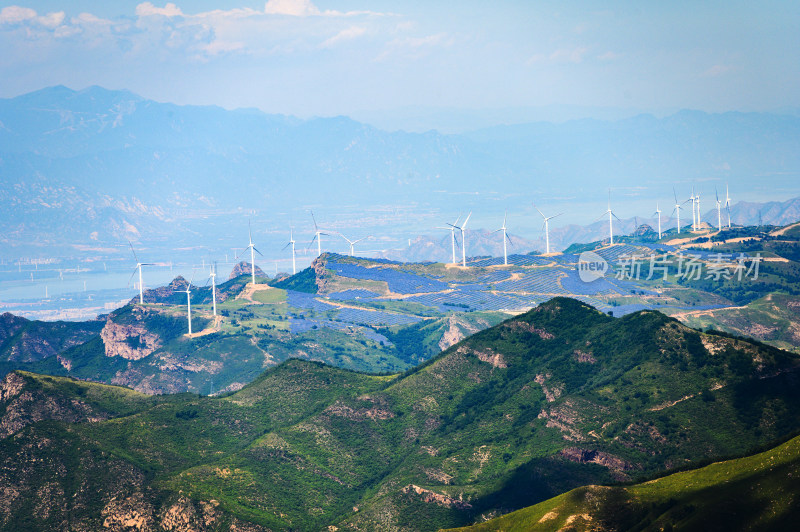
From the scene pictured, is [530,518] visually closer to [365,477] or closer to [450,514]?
[450,514]

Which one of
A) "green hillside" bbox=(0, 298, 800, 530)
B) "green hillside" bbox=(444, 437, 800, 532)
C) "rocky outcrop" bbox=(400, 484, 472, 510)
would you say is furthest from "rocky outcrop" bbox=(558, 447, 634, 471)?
"green hillside" bbox=(444, 437, 800, 532)

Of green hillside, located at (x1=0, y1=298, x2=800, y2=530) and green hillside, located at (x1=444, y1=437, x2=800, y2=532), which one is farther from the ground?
green hillside, located at (x1=444, y1=437, x2=800, y2=532)

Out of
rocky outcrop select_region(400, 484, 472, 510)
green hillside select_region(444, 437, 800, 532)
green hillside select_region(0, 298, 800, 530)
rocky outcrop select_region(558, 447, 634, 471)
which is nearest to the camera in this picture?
green hillside select_region(444, 437, 800, 532)

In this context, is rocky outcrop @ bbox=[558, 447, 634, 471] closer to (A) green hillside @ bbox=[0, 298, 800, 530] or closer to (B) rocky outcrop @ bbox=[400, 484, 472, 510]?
(A) green hillside @ bbox=[0, 298, 800, 530]

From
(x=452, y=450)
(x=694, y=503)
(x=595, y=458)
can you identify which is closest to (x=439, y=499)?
(x=452, y=450)

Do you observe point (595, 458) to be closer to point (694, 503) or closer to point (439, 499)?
point (439, 499)

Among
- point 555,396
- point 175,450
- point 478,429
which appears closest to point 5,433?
point 175,450

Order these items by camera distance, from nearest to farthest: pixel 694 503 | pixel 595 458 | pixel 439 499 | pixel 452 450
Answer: pixel 694 503, pixel 439 499, pixel 595 458, pixel 452 450

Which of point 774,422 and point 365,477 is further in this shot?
point 365,477
